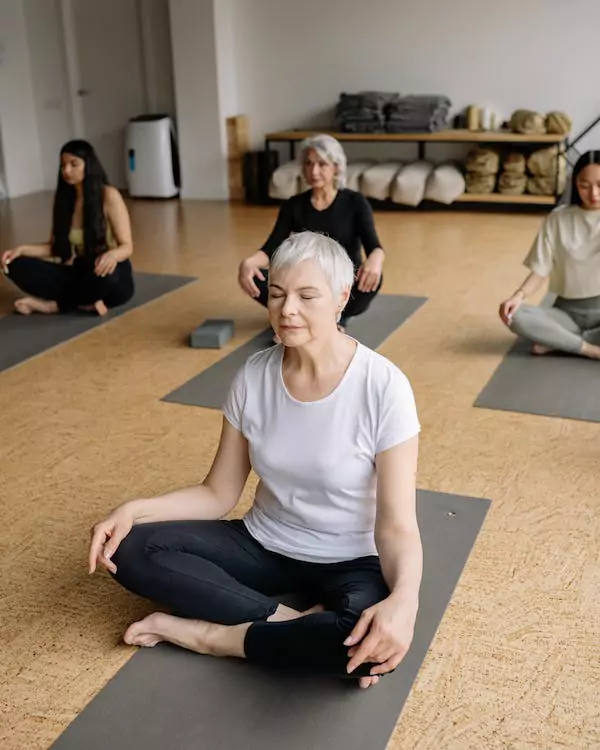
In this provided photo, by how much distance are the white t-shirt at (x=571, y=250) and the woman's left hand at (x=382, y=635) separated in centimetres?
219

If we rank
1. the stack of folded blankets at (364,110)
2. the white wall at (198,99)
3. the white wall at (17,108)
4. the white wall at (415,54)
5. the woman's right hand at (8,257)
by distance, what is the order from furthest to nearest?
the white wall at (17,108)
the white wall at (198,99)
the stack of folded blankets at (364,110)
the white wall at (415,54)
the woman's right hand at (8,257)

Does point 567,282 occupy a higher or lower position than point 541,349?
higher

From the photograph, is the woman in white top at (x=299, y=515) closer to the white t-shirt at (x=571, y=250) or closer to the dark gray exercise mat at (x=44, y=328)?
the white t-shirt at (x=571, y=250)

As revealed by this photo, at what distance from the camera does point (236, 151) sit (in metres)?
7.46

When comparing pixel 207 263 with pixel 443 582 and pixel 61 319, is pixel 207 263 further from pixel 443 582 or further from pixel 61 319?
pixel 443 582

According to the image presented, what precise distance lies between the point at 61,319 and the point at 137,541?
8.90ft

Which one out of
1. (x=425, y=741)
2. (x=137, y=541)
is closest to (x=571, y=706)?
(x=425, y=741)

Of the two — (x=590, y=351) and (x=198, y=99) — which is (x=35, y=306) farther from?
(x=198, y=99)

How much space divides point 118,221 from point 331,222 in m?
1.08

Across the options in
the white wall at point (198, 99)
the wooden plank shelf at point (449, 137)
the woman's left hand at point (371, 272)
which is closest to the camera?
the woman's left hand at point (371, 272)

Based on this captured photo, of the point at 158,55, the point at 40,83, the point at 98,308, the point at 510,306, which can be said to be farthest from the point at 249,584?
the point at 40,83

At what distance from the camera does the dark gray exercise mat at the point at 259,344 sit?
3.34m

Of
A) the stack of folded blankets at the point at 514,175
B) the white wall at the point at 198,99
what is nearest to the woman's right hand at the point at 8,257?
the white wall at the point at 198,99

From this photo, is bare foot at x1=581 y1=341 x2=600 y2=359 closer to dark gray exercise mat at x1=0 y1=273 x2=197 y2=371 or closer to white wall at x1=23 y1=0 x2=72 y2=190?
dark gray exercise mat at x1=0 y1=273 x2=197 y2=371
